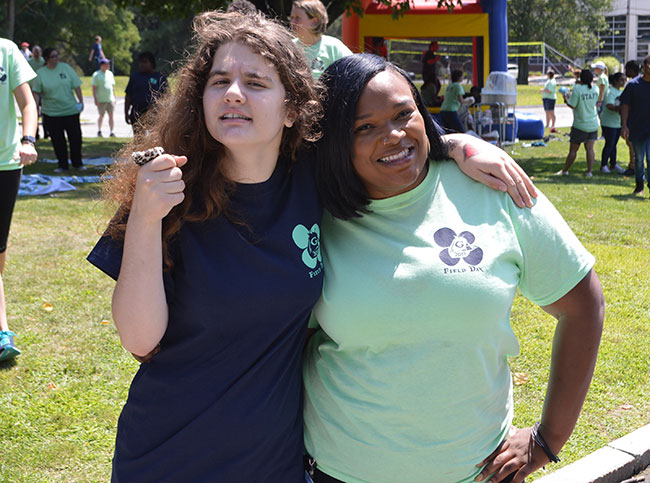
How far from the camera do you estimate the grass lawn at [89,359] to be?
154 inches

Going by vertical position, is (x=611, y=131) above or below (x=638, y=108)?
below

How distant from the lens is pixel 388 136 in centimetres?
194

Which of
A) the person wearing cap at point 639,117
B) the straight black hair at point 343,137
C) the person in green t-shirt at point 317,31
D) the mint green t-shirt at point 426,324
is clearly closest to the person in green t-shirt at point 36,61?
the person in green t-shirt at point 317,31

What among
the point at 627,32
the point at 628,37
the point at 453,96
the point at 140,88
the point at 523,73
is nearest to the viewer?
the point at 140,88

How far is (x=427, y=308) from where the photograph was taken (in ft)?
6.08

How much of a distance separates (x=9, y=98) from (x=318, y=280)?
4.11 meters

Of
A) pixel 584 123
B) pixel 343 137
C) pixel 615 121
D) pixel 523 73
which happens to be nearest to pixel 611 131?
pixel 615 121

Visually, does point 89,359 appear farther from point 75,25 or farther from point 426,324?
point 75,25

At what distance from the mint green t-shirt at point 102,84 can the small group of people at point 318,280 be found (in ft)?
57.2

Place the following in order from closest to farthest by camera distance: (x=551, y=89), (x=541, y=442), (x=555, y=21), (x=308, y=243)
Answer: (x=308, y=243)
(x=541, y=442)
(x=551, y=89)
(x=555, y=21)

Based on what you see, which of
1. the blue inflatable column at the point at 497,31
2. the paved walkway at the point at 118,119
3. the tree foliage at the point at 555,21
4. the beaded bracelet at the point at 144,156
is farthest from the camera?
the tree foliage at the point at 555,21

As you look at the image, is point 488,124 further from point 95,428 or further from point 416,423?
point 416,423

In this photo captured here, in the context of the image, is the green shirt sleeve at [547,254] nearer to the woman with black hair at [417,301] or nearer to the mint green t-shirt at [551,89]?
the woman with black hair at [417,301]

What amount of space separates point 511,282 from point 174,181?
0.90 meters
